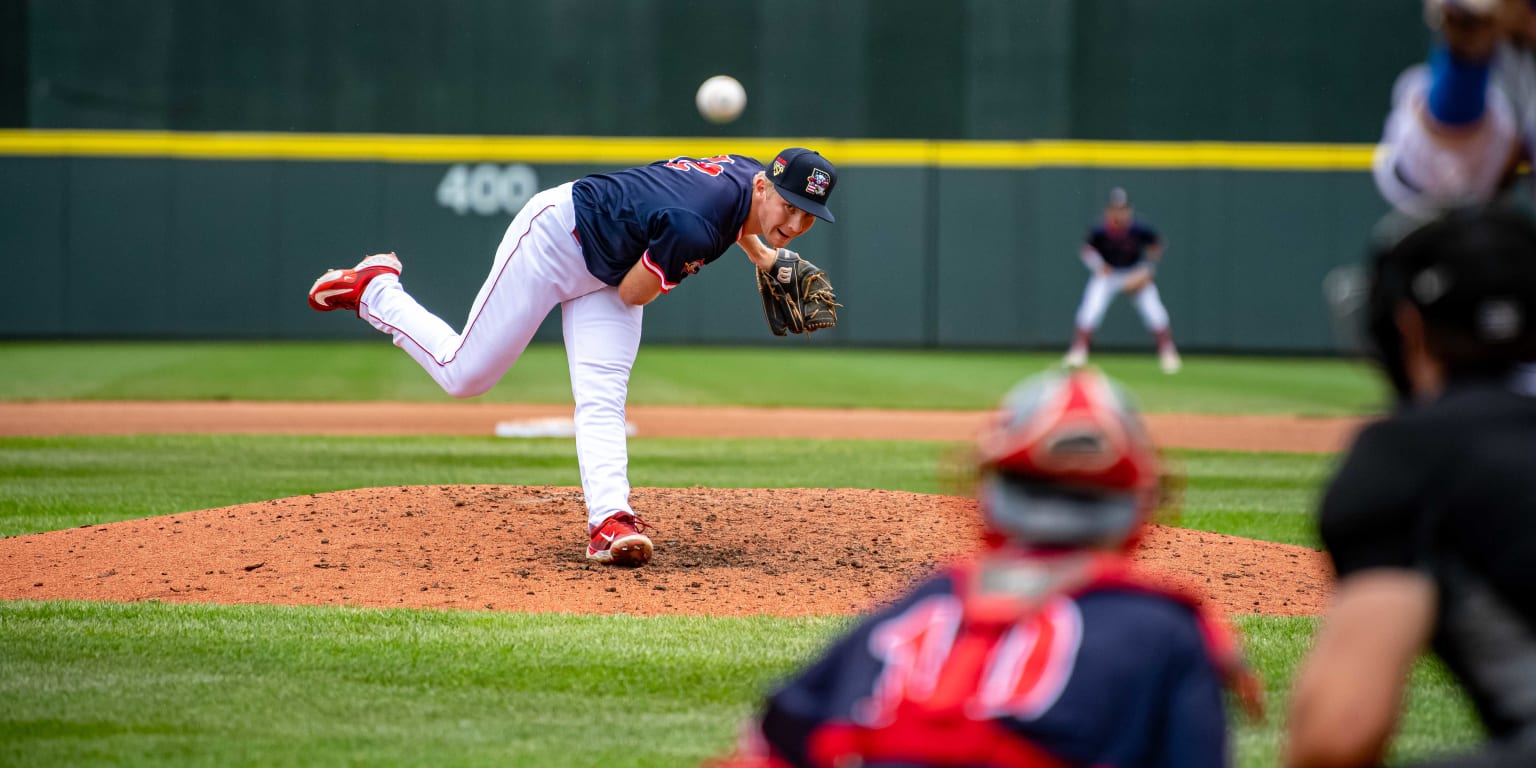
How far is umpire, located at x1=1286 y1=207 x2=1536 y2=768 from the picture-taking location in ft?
5.58

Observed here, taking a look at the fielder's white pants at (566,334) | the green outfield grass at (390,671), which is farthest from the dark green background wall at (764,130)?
the fielder's white pants at (566,334)

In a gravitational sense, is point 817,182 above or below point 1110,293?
above

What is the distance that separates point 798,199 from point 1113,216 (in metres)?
14.0

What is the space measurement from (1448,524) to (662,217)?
3.66 metres

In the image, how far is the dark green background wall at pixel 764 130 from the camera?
21.4m

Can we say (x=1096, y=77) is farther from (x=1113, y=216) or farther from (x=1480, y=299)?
(x=1480, y=299)

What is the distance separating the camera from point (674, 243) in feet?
16.8

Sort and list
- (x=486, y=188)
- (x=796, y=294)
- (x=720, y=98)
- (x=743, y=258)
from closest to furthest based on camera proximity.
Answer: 1. (x=796, y=294)
2. (x=720, y=98)
3. (x=743, y=258)
4. (x=486, y=188)

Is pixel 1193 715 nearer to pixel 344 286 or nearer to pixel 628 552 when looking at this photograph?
pixel 628 552

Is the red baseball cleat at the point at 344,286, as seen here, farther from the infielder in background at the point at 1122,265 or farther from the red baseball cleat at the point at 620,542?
the infielder in background at the point at 1122,265

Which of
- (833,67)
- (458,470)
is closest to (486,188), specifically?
(833,67)

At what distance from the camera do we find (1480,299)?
1.84m

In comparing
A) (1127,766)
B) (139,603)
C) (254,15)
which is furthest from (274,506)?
(254,15)

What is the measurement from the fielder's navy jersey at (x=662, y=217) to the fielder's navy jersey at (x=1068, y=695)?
3512 millimetres
